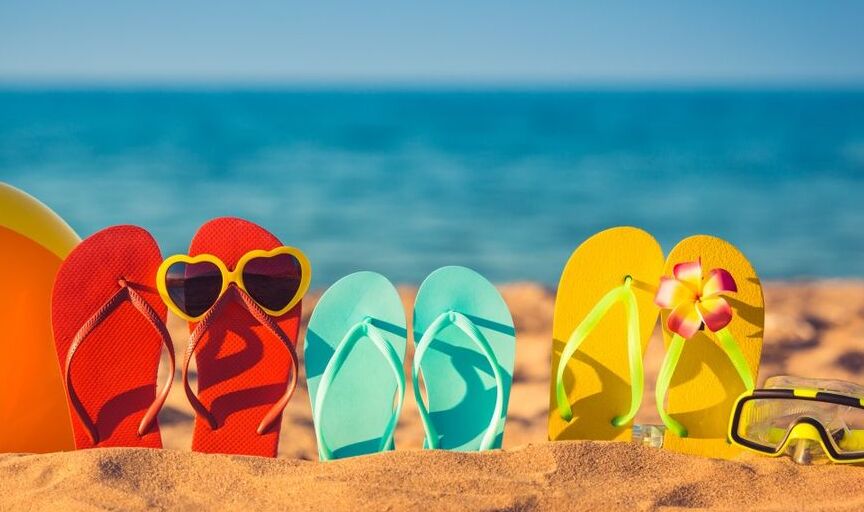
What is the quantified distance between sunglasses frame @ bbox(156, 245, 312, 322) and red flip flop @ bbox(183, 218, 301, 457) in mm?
42

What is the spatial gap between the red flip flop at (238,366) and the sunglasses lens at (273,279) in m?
0.04

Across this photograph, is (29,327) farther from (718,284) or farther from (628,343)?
(718,284)

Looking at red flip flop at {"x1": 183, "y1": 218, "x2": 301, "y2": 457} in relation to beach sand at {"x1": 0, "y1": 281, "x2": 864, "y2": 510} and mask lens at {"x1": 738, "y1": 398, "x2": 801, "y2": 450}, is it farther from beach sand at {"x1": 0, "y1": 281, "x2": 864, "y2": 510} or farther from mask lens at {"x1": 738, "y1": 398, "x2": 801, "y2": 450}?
mask lens at {"x1": 738, "y1": 398, "x2": 801, "y2": 450}

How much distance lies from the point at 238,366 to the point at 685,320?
888 millimetres

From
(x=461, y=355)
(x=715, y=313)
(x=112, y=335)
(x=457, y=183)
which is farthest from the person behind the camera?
(x=457, y=183)

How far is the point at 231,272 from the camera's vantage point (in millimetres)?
1867

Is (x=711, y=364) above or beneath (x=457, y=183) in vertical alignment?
beneath

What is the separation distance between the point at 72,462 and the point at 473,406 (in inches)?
31.3

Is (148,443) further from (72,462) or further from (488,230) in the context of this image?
(488,230)

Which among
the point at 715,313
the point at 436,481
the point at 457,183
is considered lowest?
the point at 436,481

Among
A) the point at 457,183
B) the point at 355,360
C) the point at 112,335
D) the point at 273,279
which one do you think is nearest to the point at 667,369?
the point at 355,360

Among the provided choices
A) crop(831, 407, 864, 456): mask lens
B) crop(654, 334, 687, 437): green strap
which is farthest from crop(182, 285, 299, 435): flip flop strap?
crop(831, 407, 864, 456): mask lens

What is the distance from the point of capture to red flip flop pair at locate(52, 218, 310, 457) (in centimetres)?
185

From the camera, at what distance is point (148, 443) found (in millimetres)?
1903
